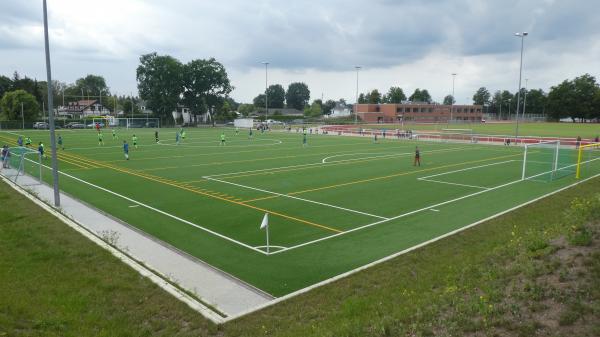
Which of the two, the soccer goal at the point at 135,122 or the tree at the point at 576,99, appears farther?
the tree at the point at 576,99

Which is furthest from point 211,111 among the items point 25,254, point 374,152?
point 25,254

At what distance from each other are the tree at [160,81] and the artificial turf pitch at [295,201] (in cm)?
7257

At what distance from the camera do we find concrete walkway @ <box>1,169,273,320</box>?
31.0ft

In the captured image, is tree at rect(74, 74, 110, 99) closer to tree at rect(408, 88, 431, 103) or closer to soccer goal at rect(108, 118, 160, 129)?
soccer goal at rect(108, 118, 160, 129)

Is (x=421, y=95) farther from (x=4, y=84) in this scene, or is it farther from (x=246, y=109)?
(x=4, y=84)

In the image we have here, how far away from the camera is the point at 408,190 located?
74.9ft

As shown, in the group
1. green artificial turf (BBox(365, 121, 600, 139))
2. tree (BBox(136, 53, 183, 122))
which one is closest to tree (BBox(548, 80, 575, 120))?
green artificial turf (BBox(365, 121, 600, 139))

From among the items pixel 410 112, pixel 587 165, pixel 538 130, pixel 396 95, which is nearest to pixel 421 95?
pixel 396 95

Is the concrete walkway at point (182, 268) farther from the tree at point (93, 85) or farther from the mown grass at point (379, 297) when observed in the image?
the tree at point (93, 85)

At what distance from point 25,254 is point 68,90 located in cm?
17734

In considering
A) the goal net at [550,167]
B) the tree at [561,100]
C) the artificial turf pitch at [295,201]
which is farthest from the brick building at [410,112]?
the goal net at [550,167]

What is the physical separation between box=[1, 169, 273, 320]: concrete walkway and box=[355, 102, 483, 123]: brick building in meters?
127

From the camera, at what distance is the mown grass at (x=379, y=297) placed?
6.72m

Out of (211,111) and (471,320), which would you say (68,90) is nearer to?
(211,111)
